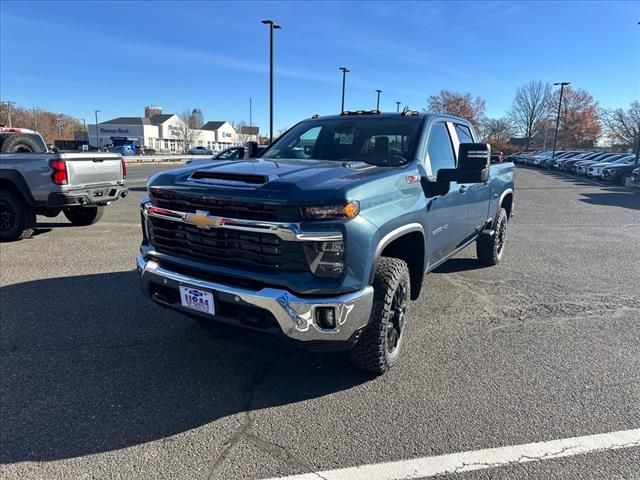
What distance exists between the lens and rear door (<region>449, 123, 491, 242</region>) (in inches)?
187

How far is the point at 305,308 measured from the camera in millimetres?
2672

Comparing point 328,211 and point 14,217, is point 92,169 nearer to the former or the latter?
point 14,217

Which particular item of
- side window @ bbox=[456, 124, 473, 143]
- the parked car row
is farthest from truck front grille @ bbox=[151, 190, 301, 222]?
the parked car row

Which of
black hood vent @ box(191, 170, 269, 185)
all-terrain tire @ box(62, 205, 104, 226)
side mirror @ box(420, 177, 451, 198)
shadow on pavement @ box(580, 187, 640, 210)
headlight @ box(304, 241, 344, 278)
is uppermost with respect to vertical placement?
black hood vent @ box(191, 170, 269, 185)

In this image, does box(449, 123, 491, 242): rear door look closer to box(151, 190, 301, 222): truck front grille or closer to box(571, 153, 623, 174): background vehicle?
box(151, 190, 301, 222): truck front grille

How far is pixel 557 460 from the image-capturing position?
2516 millimetres

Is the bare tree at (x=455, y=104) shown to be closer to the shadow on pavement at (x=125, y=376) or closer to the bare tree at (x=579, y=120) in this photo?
the bare tree at (x=579, y=120)

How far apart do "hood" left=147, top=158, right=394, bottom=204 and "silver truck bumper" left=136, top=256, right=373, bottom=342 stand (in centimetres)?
56

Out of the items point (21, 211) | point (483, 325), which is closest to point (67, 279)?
point (21, 211)

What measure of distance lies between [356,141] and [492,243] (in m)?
3.19

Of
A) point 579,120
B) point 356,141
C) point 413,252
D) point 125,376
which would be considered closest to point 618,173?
point 356,141

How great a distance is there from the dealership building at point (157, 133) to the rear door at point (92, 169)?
8255 cm

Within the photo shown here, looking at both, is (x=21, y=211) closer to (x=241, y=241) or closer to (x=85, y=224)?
(x=85, y=224)

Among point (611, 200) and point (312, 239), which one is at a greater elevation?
point (312, 239)
